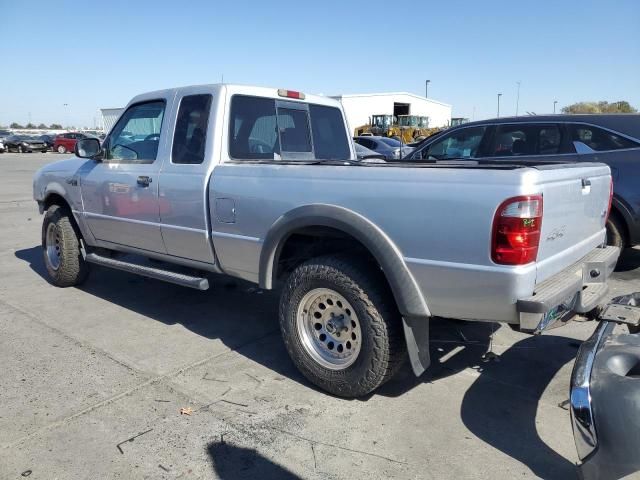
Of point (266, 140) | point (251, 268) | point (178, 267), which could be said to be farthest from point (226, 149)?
point (178, 267)

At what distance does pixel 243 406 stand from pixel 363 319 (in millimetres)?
959

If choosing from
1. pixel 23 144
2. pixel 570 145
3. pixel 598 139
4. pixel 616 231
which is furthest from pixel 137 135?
pixel 23 144

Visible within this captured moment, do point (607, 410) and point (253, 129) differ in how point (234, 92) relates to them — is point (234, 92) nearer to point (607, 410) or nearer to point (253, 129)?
point (253, 129)

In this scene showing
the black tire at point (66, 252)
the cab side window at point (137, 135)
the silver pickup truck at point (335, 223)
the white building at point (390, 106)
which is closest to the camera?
the silver pickup truck at point (335, 223)

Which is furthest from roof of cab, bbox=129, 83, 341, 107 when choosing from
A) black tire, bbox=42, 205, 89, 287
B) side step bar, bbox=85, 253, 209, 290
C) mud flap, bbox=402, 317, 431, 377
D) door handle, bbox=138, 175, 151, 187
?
mud flap, bbox=402, 317, 431, 377

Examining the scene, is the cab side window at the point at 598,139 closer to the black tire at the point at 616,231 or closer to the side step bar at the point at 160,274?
the black tire at the point at 616,231

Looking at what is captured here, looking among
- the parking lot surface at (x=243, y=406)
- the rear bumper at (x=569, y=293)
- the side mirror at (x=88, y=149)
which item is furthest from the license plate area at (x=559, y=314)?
the side mirror at (x=88, y=149)

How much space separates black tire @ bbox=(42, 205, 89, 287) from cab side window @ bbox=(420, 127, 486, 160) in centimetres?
436

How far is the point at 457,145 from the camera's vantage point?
699 cm

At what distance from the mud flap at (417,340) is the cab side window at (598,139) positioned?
163 inches

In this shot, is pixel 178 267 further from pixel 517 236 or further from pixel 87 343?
pixel 517 236

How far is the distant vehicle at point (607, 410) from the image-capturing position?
6.59 ft

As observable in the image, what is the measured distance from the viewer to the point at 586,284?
3260 millimetres

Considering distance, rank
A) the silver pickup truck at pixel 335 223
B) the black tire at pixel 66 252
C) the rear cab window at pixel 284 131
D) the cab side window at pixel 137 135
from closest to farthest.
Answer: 1. the silver pickup truck at pixel 335 223
2. the rear cab window at pixel 284 131
3. the cab side window at pixel 137 135
4. the black tire at pixel 66 252
